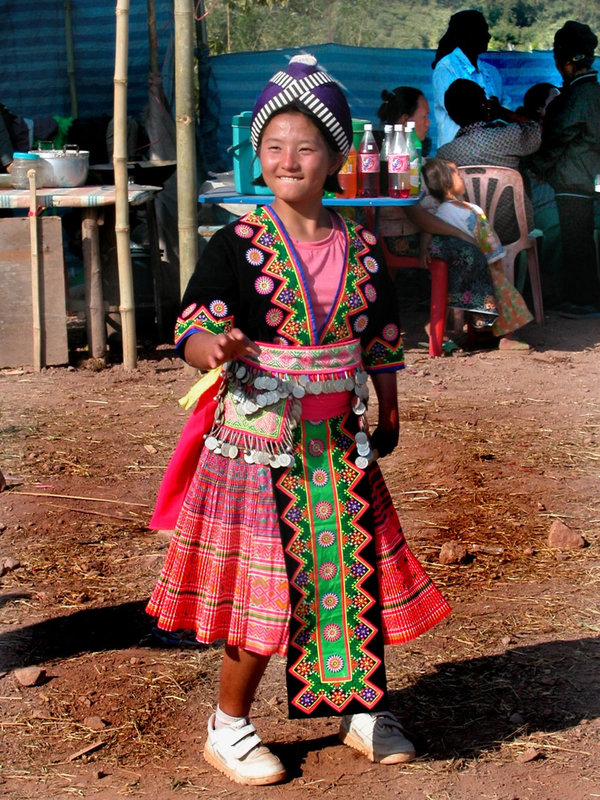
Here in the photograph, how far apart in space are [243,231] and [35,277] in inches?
172

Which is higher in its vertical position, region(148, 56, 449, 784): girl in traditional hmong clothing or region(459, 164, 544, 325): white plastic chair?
region(459, 164, 544, 325): white plastic chair

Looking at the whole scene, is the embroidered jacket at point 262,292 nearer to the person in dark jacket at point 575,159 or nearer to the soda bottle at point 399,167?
the soda bottle at point 399,167

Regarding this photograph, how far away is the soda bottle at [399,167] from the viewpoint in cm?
684

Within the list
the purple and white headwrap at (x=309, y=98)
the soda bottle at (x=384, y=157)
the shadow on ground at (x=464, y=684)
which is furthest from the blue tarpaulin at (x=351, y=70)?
the purple and white headwrap at (x=309, y=98)

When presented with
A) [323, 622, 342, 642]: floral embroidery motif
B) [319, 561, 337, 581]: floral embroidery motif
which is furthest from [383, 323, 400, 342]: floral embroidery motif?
[323, 622, 342, 642]: floral embroidery motif

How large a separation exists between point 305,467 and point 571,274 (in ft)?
23.8

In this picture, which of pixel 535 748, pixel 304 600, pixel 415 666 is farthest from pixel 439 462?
pixel 304 600

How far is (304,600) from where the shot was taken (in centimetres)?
265

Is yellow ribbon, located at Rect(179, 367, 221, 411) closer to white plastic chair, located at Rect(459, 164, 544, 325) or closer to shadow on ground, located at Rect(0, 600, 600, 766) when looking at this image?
shadow on ground, located at Rect(0, 600, 600, 766)

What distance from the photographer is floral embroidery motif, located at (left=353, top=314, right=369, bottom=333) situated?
106 inches

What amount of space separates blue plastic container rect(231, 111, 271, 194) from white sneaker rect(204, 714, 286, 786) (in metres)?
4.40

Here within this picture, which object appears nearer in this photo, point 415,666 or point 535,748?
point 535,748

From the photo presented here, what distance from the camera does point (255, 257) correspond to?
2.60 metres

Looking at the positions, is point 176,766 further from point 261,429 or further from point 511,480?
point 511,480
